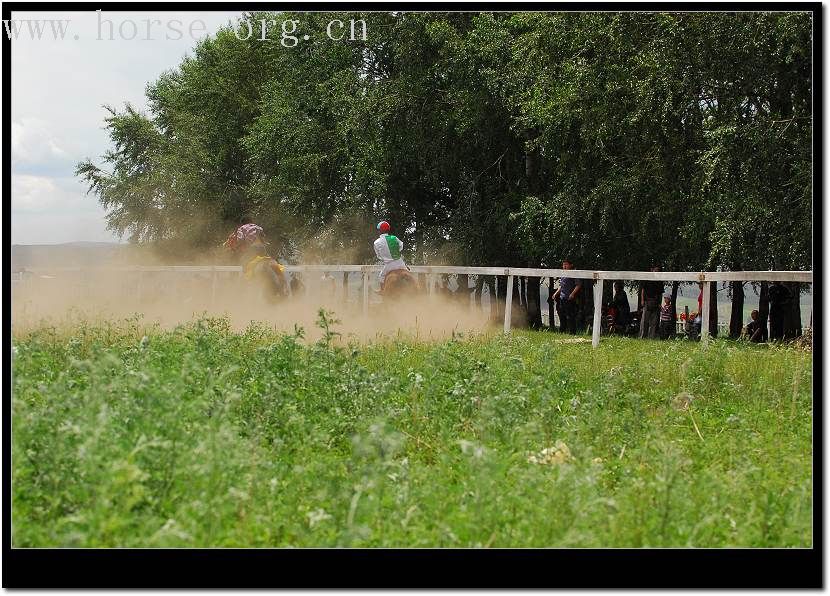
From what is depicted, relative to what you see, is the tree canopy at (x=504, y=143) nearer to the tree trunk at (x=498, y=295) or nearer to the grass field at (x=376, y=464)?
the tree trunk at (x=498, y=295)

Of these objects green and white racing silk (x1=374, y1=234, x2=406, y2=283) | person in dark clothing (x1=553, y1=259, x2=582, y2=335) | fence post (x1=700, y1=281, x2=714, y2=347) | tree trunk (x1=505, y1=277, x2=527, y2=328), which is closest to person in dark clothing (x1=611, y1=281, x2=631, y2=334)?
tree trunk (x1=505, y1=277, x2=527, y2=328)

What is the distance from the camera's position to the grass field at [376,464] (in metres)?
5.87

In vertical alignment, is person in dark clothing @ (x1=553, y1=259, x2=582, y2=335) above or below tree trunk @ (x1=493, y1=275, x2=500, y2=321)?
above

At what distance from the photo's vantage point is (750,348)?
15.0 m

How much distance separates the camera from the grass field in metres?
5.87

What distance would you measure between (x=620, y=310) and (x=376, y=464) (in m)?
23.4

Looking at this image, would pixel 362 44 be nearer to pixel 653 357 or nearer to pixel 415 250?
pixel 415 250

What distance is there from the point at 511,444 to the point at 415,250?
2774 cm

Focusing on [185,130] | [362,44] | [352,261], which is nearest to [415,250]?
[352,261]

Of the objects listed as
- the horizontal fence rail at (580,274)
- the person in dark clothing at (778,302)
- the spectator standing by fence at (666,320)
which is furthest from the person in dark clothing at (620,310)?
the person in dark clothing at (778,302)

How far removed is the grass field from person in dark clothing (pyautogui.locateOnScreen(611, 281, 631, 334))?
52.7 ft

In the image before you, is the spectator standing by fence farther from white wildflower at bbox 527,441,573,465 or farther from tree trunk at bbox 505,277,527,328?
white wildflower at bbox 527,441,573,465

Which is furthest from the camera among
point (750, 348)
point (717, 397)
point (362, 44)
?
point (362, 44)

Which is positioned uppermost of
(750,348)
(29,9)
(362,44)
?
(362,44)
